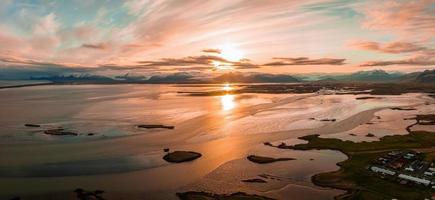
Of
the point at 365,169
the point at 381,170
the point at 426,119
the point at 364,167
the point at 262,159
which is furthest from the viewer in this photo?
the point at 426,119

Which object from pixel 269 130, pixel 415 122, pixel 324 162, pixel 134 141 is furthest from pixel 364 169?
pixel 415 122

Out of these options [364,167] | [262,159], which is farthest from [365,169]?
[262,159]

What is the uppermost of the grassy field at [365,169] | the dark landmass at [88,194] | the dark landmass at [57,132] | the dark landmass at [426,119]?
the dark landmass at [426,119]

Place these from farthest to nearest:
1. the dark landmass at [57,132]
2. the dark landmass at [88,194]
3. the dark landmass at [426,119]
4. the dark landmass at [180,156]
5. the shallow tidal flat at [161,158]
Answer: the dark landmass at [426,119] < the dark landmass at [57,132] < the dark landmass at [180,156] < the shallow tidal flat at [161,158] < the dark landmass at [88,194]

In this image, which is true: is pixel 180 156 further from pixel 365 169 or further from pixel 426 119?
pixel 426 119

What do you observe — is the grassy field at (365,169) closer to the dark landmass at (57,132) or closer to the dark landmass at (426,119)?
the dark landmass at (426,119)

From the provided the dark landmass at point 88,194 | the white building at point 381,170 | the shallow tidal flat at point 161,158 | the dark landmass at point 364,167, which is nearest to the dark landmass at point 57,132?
the shallow tidal flat at point 161,158

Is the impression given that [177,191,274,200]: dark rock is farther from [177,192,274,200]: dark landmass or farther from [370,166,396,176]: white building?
[370,166,396,176]: white building
